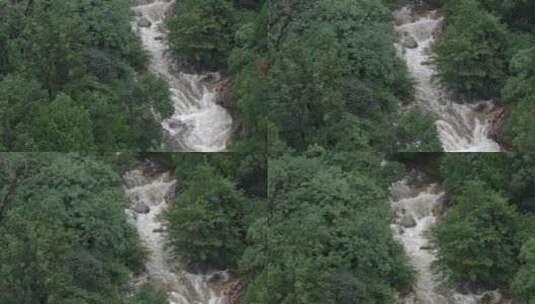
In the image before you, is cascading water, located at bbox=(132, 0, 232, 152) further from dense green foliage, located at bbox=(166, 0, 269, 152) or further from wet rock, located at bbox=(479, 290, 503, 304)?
wet rock, located at bbox=(479, 290, 503, 304)

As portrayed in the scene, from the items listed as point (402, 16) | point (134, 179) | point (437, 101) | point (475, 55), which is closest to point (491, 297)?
point (437, 101)

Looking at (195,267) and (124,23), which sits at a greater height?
(124,23)

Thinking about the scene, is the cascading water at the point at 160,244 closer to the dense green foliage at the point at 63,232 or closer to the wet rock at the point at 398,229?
the dense green foliage at the point at 63,232

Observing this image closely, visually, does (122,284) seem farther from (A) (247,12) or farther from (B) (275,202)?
(A) (247,12)

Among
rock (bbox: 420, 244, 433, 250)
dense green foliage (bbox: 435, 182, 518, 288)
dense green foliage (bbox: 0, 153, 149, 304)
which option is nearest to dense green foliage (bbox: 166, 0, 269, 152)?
dense green foliage (bbox: 0, 153, 149, 304)

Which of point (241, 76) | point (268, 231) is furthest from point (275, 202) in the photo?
point (241, 76)

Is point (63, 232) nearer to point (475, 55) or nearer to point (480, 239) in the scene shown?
point (480, 239)

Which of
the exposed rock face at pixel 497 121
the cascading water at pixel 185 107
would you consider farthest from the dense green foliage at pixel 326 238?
the exposed rock face at pixel 497 121
